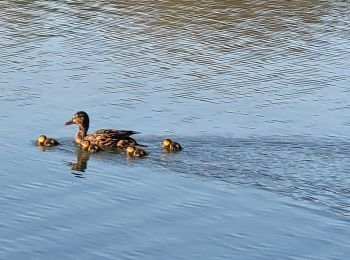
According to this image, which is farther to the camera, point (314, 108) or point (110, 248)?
point (314, 108)

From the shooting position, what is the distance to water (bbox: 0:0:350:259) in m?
13.7

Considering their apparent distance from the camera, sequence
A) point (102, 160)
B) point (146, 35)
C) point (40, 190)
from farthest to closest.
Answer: point (146, 35) < point (102, 160) < point (40, 190)

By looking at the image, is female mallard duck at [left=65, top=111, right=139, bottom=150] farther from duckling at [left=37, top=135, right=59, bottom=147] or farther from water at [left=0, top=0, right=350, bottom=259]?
duckling at [left=37, top=135, right=59, bottom=147]

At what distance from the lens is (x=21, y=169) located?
16016 millimetres

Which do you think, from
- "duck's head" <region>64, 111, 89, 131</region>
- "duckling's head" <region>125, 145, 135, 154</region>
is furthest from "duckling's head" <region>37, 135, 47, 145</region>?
"duckling's head" <region>125, 145, 135, 154</region>

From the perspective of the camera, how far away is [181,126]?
59.0 feet

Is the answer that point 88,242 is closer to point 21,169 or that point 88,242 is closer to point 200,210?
point 200,210

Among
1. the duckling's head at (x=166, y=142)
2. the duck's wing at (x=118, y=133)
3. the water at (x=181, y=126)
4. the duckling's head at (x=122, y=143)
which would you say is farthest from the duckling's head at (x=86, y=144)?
the duckling's head at (x=166, y=142)

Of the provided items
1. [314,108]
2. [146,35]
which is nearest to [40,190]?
[314,108]

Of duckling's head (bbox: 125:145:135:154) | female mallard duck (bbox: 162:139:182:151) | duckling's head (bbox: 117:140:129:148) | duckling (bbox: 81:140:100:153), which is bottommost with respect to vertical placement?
duckling (bbox: 81:140:100:153)

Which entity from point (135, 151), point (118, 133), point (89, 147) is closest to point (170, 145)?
point (135, 151)

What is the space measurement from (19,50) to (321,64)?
16.4 feet

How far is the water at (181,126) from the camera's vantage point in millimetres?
13734

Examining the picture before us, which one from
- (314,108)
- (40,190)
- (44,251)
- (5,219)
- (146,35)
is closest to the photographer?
(44,251)
